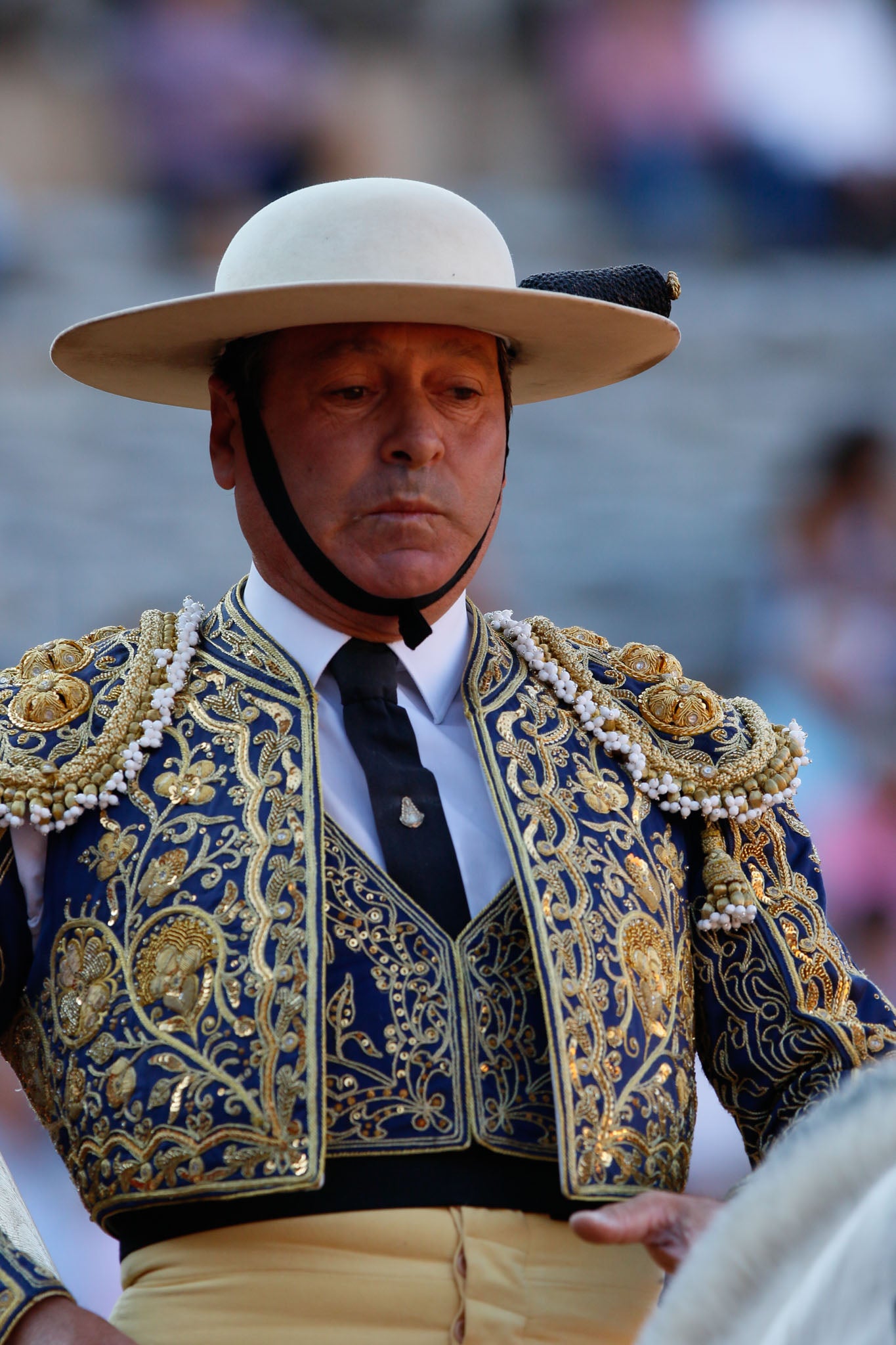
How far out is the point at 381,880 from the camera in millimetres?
2143

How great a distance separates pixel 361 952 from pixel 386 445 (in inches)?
25.0

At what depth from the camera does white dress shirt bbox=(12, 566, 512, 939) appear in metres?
2.19

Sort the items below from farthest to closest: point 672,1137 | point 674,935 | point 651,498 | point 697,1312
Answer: point 651,498 < point 674,935 < point 672,1137 < point 697,1312

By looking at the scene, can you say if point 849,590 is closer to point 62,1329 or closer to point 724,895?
point 724,895

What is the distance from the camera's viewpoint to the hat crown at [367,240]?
2.24m

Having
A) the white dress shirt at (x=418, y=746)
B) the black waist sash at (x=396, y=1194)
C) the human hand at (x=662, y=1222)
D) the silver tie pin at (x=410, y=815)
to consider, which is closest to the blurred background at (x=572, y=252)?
the white dress shirt at (x=418, y=746)

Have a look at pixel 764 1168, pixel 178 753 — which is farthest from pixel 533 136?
pixel 764 1168

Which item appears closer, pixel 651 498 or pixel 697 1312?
pixel 697 1312

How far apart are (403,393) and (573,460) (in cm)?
453

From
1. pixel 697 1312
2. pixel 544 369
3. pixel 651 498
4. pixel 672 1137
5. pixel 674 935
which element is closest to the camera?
pixel 697 1312

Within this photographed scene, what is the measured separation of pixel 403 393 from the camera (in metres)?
2.25

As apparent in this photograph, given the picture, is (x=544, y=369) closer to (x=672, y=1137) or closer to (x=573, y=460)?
(x=672, y=1137)

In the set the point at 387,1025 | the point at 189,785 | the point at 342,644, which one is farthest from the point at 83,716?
the point at 387,1025

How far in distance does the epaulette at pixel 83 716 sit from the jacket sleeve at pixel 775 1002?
76 centimetres
